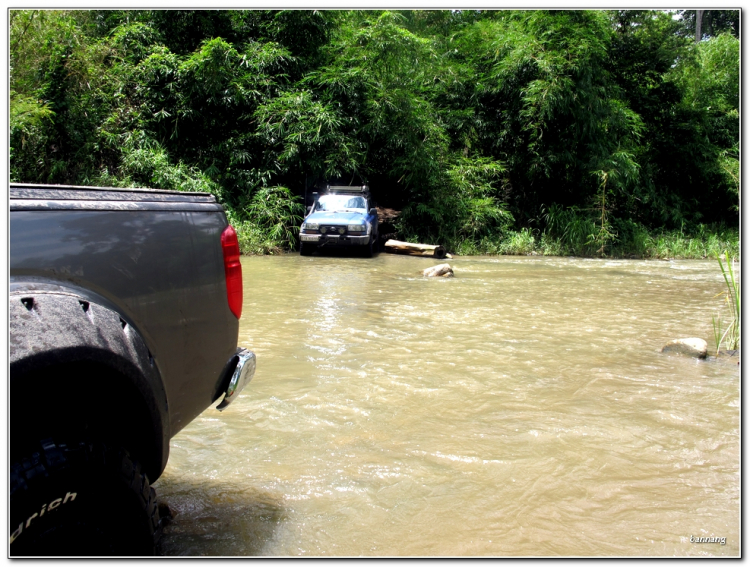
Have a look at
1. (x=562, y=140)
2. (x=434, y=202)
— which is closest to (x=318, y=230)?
(x=434, y=202)

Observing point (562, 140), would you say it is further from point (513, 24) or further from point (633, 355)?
point (633, 355)

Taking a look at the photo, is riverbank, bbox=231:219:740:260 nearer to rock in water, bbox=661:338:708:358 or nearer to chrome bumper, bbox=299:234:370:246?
chrome bumper, bbox=299:234:370:246

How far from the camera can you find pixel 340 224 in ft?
48.2

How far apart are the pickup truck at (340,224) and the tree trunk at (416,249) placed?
2.42ft

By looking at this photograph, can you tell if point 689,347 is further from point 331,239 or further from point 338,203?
point 338,203

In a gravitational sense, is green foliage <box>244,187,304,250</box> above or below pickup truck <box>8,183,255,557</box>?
above

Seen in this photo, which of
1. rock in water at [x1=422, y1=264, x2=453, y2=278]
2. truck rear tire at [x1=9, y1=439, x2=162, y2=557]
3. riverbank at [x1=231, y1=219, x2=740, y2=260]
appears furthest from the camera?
riverbank at [x1=231, y1=219, x2=740, y2=260]

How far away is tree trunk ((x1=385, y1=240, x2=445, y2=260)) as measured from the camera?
1578 centimetres

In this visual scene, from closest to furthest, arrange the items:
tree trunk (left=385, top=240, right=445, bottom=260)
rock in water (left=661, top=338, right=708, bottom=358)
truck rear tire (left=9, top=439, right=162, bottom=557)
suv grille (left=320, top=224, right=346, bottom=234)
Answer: truck rear tire (left=9, top=439, right=162, bottom=557)
rock in water (left=661, top=338, right=708, bottom=358)
suv grille (left=320, top=224, right=346, bottom=234)
tree trunk (left=385, top=240, right=445, bottom=260)

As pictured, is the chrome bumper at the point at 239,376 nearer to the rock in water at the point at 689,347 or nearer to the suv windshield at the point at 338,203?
the rock in water at the point at 689,347

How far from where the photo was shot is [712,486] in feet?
10.2

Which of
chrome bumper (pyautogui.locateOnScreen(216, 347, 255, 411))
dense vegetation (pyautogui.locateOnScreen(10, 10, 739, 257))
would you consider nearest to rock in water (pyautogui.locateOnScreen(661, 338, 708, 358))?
chrome bumper (pyautogui.locateOnScreen(216, 347, 255, 411))

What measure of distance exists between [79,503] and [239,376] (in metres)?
0.92

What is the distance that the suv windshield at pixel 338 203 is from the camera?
15.5m
